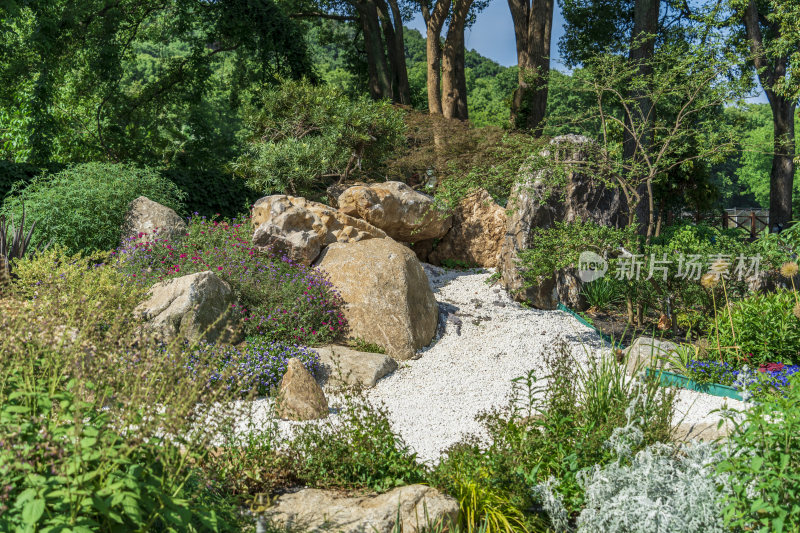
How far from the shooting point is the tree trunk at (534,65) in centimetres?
1245

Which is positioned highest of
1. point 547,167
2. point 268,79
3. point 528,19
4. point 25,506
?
point 528,19

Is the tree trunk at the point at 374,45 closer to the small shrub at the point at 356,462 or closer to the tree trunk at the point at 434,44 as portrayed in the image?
the tree trunk at the point at 434,44

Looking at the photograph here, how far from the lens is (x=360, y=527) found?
109 inches

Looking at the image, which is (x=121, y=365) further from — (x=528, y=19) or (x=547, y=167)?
(x=528, y=19)

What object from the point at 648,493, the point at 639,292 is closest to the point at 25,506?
the point at 648,493

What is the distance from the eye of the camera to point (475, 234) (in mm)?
10352

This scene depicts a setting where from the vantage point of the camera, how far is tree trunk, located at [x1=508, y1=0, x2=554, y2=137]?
12445 mm

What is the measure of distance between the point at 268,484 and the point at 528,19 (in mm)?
12912

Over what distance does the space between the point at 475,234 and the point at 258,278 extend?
434cm

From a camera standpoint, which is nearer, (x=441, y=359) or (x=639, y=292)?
(x=441, y=359)

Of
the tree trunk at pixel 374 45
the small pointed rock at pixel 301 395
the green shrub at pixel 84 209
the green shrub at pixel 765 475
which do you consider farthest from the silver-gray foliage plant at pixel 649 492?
the tree trunk at pixel 374 45

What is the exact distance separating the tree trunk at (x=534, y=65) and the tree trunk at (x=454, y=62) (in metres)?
1.33

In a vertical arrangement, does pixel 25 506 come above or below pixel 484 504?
above

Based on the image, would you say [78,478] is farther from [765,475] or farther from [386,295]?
[386,295]
